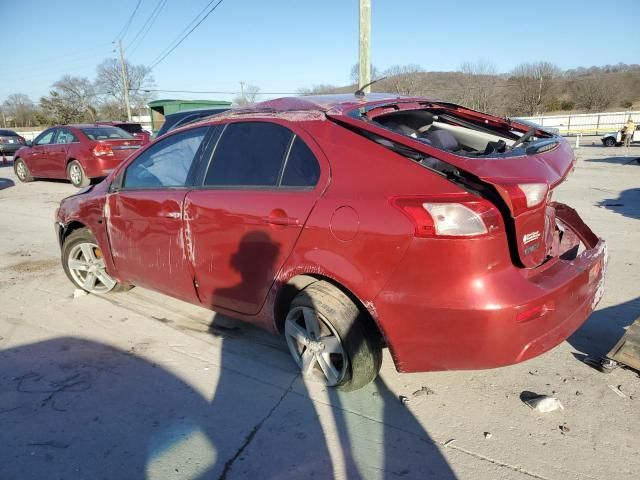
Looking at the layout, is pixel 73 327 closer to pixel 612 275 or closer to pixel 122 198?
pixel 122 198

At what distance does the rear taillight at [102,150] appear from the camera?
10.8m

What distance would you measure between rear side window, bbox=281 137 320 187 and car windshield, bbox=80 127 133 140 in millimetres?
10058

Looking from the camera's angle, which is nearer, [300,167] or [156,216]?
[300,167]

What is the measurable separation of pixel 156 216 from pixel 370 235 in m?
1.87

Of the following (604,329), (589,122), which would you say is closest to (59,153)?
(604,329)

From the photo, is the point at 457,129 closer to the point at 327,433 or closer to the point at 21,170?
the point at 327,433

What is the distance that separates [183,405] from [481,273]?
1866 mm

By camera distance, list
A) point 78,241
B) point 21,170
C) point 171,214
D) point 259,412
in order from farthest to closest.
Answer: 1. point 21,170
2. point 78,241
3. point 171,214
4. point 259,412

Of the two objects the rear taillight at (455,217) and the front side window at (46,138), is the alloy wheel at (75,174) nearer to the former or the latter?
the front side window at (46,138)

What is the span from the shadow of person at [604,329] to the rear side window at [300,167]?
7.31ft


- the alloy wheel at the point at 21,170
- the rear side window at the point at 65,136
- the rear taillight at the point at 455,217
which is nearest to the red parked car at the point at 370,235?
the rear taillight at the point at 455,217

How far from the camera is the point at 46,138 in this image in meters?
12.3

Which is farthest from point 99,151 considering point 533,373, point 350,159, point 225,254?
point 533,373

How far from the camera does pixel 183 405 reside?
2676 millimetres
